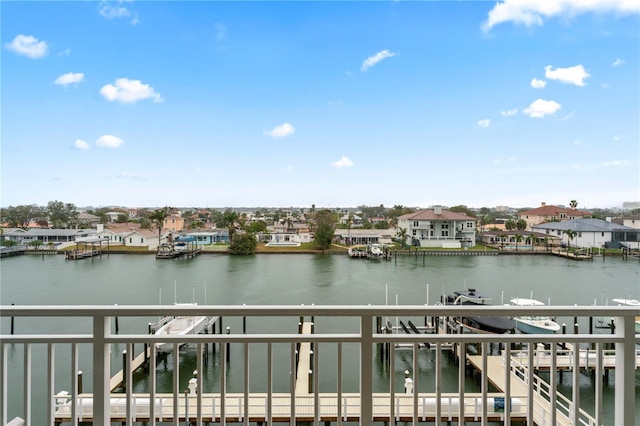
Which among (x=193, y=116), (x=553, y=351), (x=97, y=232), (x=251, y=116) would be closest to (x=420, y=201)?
(x=251, y=116)

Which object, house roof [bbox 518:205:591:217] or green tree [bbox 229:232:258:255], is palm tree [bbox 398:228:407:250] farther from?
green tree [bbox 229:232:258:255]

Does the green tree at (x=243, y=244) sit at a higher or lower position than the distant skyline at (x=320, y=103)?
lower

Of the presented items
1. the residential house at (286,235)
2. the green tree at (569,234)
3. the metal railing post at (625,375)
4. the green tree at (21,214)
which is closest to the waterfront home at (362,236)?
the residential house at (286,235)

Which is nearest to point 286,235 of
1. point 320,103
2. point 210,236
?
point 210,236

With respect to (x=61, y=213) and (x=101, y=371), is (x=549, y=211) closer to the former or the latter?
(x=101, y=371)

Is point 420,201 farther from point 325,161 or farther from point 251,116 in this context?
point 251,116

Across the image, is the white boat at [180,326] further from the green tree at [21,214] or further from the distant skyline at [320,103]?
the distant skyline at [320,103]
